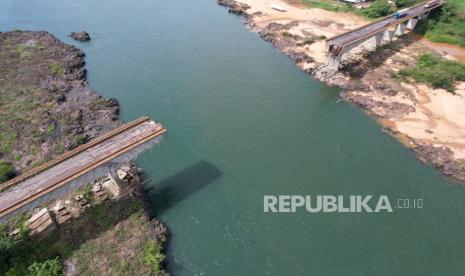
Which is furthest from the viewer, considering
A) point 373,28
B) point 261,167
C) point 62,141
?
point 373,28

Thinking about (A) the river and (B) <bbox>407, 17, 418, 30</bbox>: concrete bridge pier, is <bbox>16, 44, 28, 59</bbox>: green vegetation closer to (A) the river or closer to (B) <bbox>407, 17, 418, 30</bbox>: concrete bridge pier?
(A) the river

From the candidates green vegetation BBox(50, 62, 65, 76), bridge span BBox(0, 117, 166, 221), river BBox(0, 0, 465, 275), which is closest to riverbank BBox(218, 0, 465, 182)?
river BBox(0, 0, 465, 275)

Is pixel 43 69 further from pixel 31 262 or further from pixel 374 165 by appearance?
pixel 374 165

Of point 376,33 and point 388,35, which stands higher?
point 376,33

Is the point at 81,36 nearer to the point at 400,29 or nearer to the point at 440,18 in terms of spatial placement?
the point at 400,29

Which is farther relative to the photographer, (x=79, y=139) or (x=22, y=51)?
(x=22, y=51)

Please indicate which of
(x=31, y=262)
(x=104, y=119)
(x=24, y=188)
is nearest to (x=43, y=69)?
(x=104, y=119)

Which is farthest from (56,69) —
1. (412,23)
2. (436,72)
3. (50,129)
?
(412,23)
